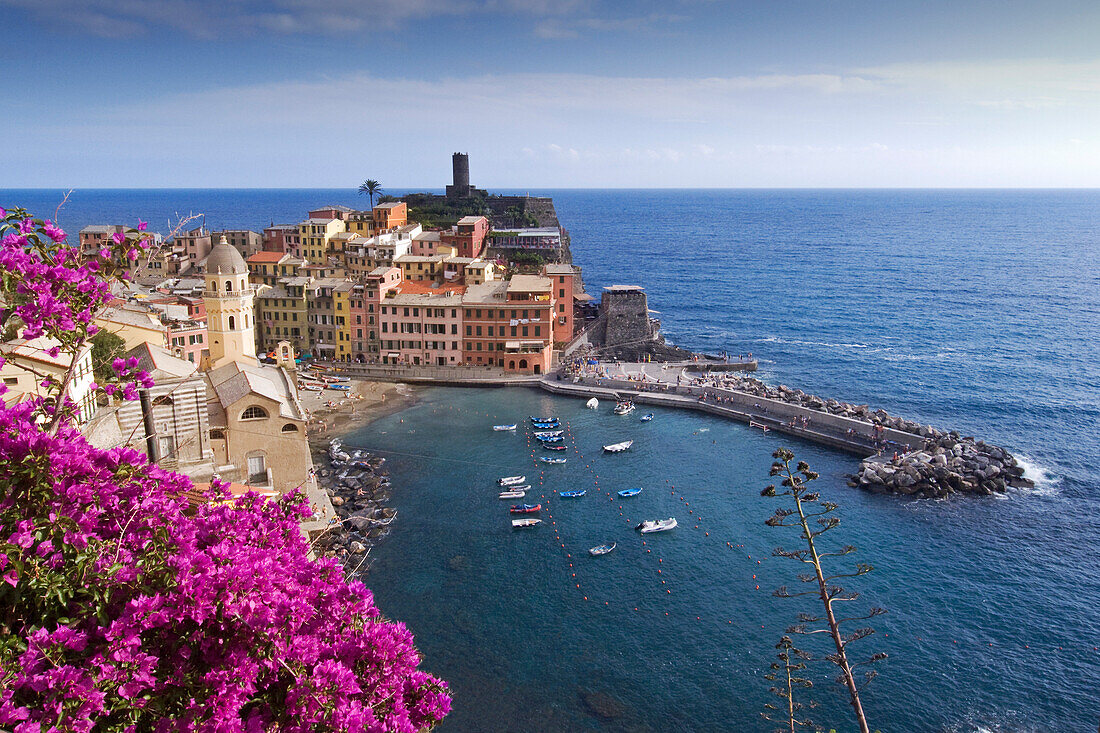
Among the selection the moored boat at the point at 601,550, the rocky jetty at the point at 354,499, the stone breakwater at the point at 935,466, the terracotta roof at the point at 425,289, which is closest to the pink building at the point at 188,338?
the rocky jetty at the point at 354,499

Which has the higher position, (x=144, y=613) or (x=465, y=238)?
(x=465, y=238)

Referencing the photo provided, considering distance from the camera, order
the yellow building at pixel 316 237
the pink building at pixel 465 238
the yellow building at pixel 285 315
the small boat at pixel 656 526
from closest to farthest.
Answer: the small boat at pixel 656 526
the yellow building at pixel 285 315
the pink building at pixel 465 238
the yellow building at pixel 316 237

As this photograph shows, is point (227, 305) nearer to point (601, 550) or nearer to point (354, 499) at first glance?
point (354, 499)

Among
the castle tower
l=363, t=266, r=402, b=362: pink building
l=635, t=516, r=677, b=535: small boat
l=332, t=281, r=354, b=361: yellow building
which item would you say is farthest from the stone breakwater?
l=332, t=281, r=354, b=361: yellow building

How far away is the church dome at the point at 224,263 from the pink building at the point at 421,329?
89.0 ft

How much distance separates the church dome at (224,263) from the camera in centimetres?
4175

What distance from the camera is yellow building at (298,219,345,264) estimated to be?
3674 inches

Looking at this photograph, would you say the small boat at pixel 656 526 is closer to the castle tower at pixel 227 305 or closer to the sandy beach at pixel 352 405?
the castle tower at pixel 227 305

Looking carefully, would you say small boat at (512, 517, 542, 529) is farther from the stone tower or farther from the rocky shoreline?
the stone tower

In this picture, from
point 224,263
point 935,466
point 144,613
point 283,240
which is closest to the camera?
point 144,613

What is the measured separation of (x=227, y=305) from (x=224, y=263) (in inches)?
91.2

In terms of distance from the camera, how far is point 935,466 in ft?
157

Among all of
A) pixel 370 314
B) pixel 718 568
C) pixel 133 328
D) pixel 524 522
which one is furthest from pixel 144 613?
pixel 370 314

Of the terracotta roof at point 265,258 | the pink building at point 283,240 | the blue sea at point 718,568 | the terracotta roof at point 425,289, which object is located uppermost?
→ the pink building at point 283,240
